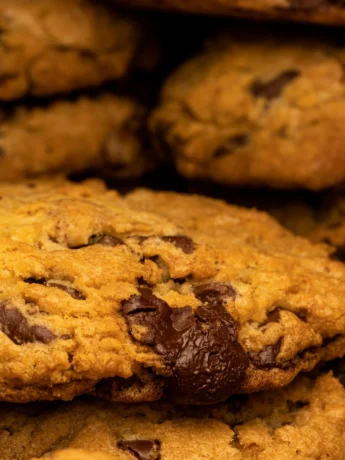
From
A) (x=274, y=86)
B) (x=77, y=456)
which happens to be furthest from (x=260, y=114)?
(x=77, y=456)

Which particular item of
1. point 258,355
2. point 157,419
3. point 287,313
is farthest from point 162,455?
point 287,313

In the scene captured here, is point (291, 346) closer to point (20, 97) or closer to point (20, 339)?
point (20, 339)

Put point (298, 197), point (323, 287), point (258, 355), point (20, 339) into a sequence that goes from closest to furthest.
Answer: point (20, 339) → point (258, 355) → point (323, 287) → point (298, 197)

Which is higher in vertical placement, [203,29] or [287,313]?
[203,29]

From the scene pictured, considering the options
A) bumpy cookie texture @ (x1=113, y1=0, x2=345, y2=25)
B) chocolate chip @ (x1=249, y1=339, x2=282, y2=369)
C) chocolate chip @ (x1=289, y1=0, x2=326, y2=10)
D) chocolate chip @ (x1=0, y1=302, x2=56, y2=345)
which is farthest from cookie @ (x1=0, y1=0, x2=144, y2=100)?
chocolate chip @ (x1=249, y1=339, x2=282, y2=369)

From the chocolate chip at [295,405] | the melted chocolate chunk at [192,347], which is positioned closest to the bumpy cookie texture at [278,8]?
the melted chocolate chunk at [192,347]

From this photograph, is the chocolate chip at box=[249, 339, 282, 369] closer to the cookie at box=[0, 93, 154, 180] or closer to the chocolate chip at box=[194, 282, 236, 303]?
the chocolate chip at box=[194, 282, 236, 303]

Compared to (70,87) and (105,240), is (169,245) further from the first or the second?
(70,87)
